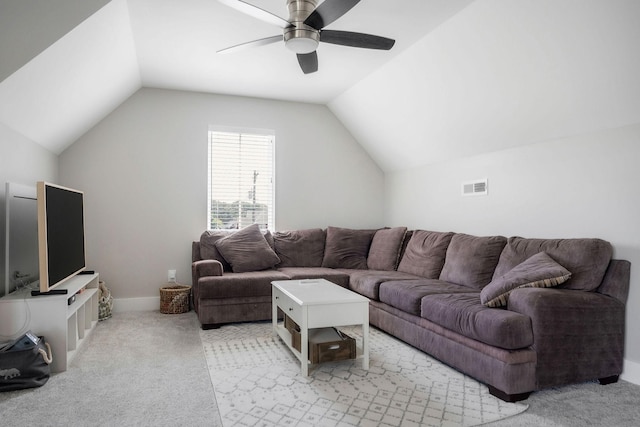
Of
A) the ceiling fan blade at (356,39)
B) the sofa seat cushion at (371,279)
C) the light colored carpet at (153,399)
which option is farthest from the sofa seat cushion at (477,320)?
the ceiling fan blade at (356,39)

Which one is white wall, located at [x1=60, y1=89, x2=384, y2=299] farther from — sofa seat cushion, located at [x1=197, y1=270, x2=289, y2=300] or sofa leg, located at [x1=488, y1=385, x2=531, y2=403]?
sofa leg, located at [x1=488, y1=385, x2=531, y2=403]

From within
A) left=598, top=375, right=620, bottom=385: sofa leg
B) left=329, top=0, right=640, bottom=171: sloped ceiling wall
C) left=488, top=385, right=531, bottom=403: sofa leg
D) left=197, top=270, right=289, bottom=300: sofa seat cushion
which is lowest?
left=598, top=375, right=620, bottom=385: sofa leg

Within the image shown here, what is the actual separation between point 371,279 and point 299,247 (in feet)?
4.18

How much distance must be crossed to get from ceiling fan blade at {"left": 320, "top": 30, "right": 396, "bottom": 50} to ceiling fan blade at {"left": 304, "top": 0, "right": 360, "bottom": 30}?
0.11 meters

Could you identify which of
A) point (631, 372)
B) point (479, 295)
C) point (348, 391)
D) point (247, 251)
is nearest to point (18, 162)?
point (247, 251)

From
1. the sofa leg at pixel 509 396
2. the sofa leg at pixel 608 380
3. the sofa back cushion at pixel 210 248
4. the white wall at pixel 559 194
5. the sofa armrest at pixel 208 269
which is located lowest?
the sofa leg at pixel 608 380

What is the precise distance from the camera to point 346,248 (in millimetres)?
5121

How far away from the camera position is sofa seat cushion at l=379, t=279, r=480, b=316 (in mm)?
3324

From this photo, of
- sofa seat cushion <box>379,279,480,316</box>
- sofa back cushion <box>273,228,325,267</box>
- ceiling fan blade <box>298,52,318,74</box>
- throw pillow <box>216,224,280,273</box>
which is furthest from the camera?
sofa back cushion <box>273,228,325,267</box>

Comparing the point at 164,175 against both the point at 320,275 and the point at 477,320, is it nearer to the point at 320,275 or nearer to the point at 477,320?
the point at 320,275

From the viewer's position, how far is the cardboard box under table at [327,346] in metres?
2.84

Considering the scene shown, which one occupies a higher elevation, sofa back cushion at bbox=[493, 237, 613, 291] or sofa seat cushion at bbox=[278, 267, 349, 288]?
sofa back cushion at bbox=[493, 237, 613, 291]

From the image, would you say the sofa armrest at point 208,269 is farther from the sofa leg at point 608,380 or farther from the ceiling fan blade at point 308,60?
the sofa leg at point 608,380

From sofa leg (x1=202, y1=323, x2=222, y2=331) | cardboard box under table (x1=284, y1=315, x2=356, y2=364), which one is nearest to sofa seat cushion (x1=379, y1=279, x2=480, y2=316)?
cardboard box under table (x1=284, y1=315, x2=356, y2=364)
